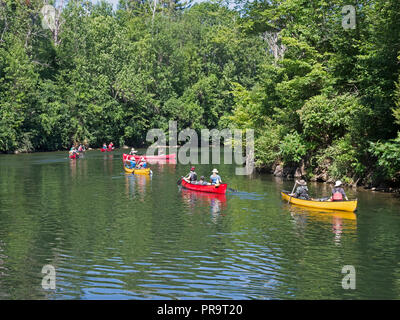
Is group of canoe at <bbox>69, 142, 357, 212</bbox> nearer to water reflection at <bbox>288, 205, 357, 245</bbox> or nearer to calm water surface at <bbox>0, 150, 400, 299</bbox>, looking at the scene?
water reflection at <bbox>288, 205, 357, 245</bbox>

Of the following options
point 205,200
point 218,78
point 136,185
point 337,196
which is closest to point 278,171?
point 136,185

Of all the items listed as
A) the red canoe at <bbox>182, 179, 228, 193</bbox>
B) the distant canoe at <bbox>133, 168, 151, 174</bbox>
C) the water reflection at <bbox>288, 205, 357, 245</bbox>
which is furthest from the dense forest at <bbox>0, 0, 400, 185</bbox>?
the distant canoe at <bbox>133, 168, 151, 174</bbox>

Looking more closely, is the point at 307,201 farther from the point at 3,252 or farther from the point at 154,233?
the point at 3,252

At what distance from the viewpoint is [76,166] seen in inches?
2350

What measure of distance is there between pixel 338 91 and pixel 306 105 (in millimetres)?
2671

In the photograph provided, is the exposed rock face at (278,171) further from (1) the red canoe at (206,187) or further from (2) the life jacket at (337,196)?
(2) the life jacket at (337,196)

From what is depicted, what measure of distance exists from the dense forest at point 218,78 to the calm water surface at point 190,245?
5.25 meters

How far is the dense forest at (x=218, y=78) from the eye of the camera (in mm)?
37562

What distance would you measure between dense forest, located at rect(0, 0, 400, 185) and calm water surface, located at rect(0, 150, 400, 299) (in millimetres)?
5252

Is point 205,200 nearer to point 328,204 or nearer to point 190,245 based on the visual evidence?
point 328,204

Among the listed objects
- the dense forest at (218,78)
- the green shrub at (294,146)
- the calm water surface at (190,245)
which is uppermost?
the dense forest at (218,78)

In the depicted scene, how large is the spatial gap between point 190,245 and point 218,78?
95192 mm

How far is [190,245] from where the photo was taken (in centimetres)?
2339

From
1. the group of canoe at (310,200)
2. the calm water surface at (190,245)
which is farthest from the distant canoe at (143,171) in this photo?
the group of canoe at (310,200)
